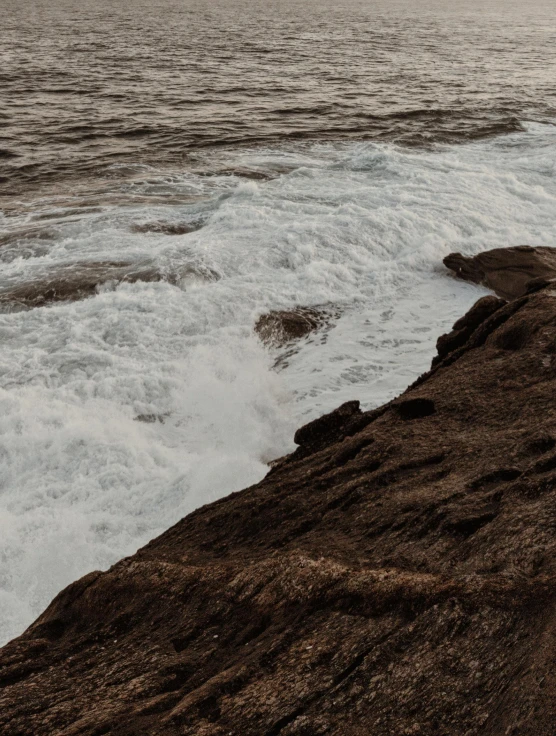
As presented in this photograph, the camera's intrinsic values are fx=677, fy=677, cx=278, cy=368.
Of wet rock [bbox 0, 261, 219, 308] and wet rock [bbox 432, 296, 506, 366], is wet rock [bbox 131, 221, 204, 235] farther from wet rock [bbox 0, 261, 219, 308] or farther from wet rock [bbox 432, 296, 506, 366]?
wet rock [bbox 432, 296, 506, 366]

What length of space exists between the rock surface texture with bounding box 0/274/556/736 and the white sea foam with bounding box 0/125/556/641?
2.21 meters

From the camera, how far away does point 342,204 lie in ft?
53.0

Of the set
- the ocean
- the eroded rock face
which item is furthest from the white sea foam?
the eroded rock face

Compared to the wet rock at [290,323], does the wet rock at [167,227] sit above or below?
above

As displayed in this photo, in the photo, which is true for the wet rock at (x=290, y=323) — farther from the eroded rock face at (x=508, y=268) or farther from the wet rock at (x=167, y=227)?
the wet rock at (x=167, y=227)

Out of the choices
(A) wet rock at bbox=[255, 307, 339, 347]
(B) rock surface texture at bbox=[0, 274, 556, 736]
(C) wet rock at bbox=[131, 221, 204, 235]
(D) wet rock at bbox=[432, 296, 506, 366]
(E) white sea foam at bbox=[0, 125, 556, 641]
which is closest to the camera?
(B) rock surface texture at bbox=[0, 274, 556, 736]

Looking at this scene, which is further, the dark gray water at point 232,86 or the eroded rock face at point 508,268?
the dark gray water at point 232,86

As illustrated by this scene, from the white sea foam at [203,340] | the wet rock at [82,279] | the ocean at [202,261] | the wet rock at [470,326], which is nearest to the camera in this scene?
the white sea foam at [203,340]

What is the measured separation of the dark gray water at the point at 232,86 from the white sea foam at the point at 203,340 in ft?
16.9

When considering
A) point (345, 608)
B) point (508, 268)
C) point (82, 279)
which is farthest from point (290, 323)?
point (345, 608)

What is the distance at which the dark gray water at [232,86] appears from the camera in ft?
74.4

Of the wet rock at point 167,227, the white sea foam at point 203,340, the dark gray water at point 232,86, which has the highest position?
the dark gray water at point 232,86

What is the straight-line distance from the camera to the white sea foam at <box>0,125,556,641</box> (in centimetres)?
755

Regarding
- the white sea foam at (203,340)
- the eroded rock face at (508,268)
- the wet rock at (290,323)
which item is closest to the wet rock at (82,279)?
the white sea foam at (203,340)
